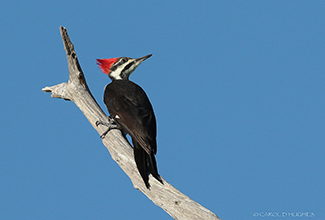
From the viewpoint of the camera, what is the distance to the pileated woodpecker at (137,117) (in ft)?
14.9

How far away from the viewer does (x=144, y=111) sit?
15.4 feet

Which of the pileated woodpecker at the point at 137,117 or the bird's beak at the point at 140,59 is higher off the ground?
the bird's beak at the point at 140,59

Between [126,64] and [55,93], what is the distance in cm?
154

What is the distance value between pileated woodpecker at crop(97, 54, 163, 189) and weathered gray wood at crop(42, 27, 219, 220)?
0.60 ft

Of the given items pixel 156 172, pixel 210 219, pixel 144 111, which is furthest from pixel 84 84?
pixel 210 219

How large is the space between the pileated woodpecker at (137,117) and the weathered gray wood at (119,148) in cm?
18

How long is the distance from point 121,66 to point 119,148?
1242mm

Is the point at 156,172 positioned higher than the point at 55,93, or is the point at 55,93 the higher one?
the point at 55,93

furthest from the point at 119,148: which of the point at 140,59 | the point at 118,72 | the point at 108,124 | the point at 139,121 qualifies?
the point at 140,59

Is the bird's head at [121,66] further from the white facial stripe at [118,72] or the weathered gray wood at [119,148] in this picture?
the weathered gray wood at [119,148]

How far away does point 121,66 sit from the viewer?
522 centimetres

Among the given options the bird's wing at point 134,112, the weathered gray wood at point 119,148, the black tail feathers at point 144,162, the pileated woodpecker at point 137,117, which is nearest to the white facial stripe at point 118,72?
the pileated woodpecker at point 137,117

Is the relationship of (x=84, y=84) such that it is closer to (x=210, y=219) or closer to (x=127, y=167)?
(x=127, y=167)

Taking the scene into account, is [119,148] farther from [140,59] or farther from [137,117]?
[140,59]
